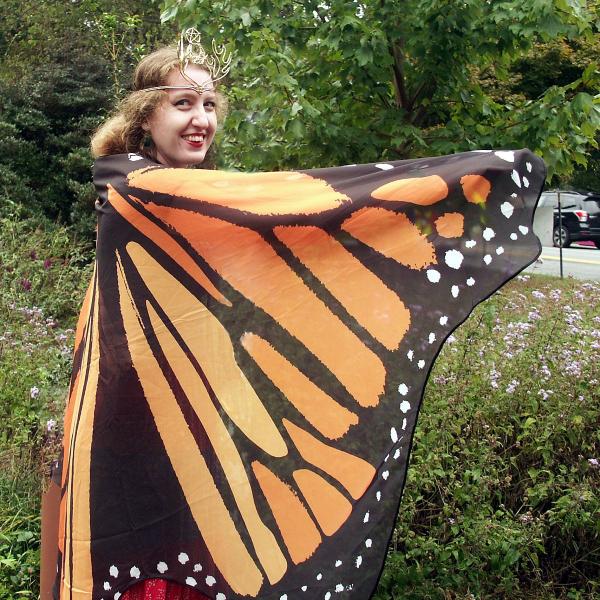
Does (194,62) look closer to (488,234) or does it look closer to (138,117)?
(138,117)

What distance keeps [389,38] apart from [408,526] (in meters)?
2.03

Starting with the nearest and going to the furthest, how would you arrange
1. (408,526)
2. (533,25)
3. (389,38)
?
(408,526) < (533,25) < (389,38)

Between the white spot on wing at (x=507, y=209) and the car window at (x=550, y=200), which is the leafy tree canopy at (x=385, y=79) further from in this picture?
the car window at (x=550, y=200)

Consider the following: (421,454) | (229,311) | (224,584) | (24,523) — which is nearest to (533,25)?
(421,454)

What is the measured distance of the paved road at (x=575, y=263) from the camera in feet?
50.0

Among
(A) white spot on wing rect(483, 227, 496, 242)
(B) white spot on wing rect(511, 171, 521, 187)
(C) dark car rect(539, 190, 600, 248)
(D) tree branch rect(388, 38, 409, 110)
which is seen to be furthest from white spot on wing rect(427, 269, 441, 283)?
(C) dark car rect(539, 190, 600, 248)

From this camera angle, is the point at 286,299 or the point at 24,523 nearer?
the point at 286,299

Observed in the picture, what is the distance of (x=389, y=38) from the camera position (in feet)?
12.1

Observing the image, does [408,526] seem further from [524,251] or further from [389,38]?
[389,38]

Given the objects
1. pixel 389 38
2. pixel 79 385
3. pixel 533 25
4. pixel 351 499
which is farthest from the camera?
pixel 389 38

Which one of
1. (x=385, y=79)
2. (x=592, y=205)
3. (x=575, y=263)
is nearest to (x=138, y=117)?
(x=385, y=79)

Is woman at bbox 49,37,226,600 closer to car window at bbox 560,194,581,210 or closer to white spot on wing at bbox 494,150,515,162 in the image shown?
white spot on wing at bbox 494,150,515,162

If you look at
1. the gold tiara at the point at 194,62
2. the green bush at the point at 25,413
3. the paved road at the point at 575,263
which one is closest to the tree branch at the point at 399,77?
the gold tiara at the point at 194,62

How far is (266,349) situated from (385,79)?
2.34 meters
